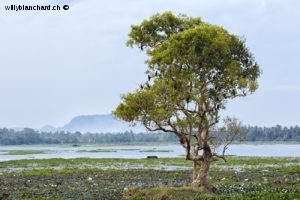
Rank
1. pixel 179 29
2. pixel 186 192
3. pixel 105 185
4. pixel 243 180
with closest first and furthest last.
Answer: pixel 186 192
pixel 179 29
pixel 105 185
pixel 243 180

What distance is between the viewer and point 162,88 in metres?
28.8

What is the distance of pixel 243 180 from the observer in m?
39.9

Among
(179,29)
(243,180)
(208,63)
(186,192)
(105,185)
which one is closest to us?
(186,192)

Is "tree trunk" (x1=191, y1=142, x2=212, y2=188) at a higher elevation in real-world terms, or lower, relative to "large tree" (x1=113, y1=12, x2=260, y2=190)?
lower

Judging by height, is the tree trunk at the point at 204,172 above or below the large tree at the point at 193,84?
below

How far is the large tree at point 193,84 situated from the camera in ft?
92.6

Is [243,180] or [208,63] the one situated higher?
[208,63]

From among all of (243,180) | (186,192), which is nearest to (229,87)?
(186,192)

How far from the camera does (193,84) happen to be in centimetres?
2942

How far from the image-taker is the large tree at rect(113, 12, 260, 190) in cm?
2823

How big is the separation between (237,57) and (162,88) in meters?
5.65

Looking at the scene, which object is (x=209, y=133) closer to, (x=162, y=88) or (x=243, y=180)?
(x=162, y=88)

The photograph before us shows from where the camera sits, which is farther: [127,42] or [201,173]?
[127,42]

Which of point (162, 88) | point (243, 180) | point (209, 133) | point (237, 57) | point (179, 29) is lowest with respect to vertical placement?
point (243, 180)
